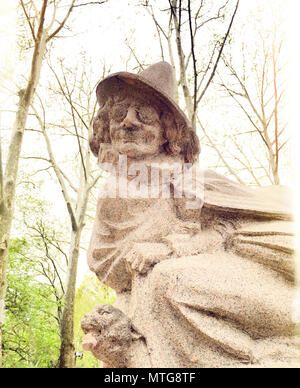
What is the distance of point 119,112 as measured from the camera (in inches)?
116

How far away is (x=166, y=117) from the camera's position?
9.75 feet

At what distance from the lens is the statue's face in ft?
9.31

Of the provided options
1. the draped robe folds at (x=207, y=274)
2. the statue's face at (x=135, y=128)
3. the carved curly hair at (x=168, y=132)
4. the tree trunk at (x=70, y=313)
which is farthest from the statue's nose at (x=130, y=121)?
the tree trunk at (x=70, y=313)

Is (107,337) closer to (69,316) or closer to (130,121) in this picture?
(130,121)

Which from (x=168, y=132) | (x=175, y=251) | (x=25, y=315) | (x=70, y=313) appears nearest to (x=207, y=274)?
(x=175, y=251)

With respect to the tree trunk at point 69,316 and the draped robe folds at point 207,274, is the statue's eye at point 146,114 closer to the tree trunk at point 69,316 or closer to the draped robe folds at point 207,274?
the draped robe folds at point 207,274

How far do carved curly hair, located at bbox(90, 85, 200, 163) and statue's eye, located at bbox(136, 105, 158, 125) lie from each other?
2.4 inches

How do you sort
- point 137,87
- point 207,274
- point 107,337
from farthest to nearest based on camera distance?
point 137,87, point 207,274, point 107,337

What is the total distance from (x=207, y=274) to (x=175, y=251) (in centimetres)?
32

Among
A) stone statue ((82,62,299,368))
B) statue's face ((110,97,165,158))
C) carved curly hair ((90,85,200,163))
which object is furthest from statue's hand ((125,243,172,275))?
carved curly hair ((90,85,200,163))

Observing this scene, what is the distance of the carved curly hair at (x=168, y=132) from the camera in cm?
296
